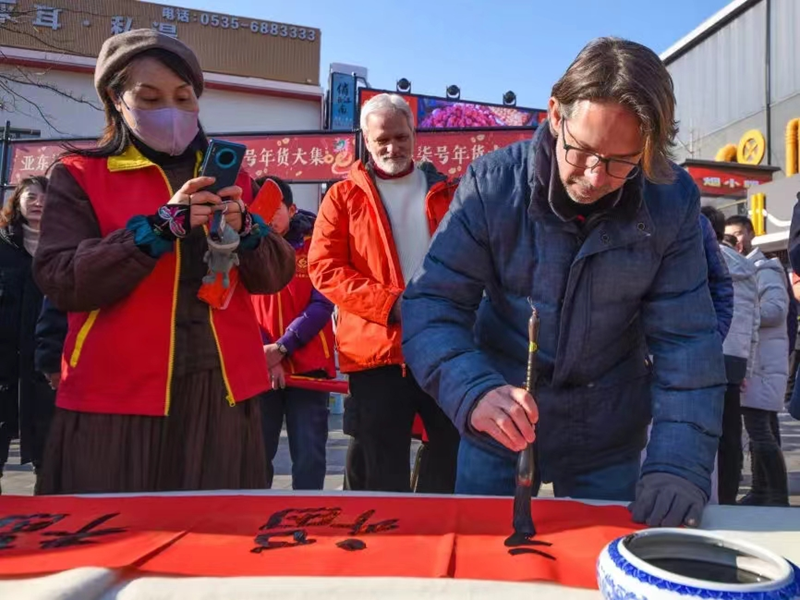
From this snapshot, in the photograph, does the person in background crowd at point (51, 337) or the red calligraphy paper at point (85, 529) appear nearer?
the red calligraphy paper at point (85, 529)

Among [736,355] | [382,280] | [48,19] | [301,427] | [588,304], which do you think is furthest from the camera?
[48,19]

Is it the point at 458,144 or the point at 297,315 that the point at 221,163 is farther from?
the point at 458,144

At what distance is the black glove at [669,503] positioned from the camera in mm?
1135

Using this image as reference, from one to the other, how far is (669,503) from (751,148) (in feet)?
80.9

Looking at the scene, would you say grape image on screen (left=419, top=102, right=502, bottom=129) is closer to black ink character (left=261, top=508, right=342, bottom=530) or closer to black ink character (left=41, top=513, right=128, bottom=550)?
black ink character (left=261, top=508, right=342, bottom=530)

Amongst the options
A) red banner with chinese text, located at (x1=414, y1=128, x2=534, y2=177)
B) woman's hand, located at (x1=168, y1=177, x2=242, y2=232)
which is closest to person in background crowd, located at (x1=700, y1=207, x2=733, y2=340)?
woman's hand, located at (x1=168, y1=177, x2=242, y2=232)

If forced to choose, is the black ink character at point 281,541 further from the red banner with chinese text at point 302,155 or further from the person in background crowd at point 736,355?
the red banner with chinese text at point 302,155

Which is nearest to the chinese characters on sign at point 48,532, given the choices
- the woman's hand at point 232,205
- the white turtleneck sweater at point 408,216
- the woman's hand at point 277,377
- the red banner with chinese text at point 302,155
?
the woman's hand at point 232,205

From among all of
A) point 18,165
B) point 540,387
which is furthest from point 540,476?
point 18,165

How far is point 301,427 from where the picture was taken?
2785mm

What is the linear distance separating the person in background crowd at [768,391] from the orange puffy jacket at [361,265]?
212cm

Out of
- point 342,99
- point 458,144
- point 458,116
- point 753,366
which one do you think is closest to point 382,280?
point 753,366

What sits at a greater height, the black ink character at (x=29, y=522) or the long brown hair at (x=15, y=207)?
the long brown hair at (x=15, y=207)

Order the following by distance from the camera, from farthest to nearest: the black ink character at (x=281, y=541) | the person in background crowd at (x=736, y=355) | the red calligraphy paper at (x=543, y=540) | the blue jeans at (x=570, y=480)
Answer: the person in background crowd at (x=736, y=355) → the blue jeans at (x=570, y=480) → the black ink character at (x=281, y=541) → the red calligraphy paper at (x=543, y=540)
